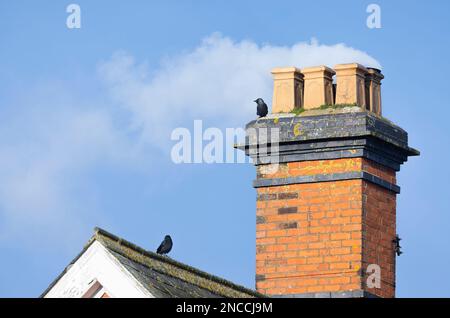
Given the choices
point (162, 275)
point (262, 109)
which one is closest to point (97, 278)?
point (162, 275)

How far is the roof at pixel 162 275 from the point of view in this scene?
13672 millimetres

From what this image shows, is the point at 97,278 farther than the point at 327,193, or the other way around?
the point at 327,193

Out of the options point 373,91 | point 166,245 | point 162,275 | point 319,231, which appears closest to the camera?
point 162,275

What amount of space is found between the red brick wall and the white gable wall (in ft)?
18.6

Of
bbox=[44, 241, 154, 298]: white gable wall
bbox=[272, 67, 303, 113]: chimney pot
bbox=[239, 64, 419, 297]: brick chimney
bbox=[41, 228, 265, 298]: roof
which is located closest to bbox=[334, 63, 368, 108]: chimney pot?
bbox=[239, 64, 419, 297]: brick chimney

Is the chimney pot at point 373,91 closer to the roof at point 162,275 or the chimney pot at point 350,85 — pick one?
the chimney pot at point 350,85

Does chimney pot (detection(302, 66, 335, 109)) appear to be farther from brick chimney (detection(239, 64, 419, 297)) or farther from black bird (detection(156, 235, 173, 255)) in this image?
black bird (detection(156, 235, 173, 255))

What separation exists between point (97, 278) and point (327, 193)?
6067mm

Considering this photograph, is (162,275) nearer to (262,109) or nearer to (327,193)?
(327,193)

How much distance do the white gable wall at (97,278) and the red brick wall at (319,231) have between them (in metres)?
5.67

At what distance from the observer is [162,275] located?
14703mm

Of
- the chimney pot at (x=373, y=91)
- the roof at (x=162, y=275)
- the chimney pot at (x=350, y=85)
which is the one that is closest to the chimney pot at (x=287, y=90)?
the chimney pot at (x=350, y=85)

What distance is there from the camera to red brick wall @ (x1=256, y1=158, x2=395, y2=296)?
A: 18.8 meters
